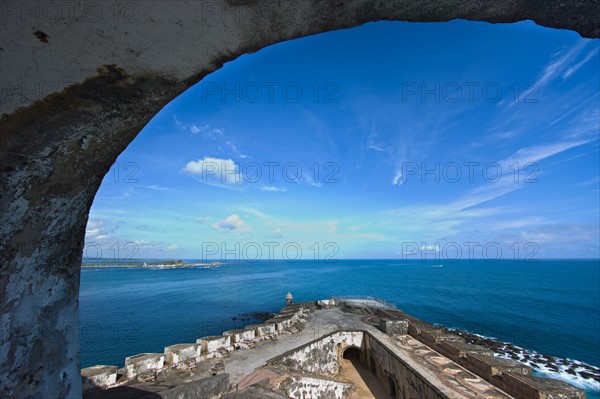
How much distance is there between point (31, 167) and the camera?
193 centimetres

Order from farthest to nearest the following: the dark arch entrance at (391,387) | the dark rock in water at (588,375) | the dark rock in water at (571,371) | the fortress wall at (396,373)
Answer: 1. the dark rock in water at (571,371)
2. the dark rock in water at (588,375)
3. the dark arch entrance at (391,387)
4. the fortress wall at (396,373)

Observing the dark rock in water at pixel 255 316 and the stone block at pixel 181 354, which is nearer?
the stone block at pixel 181 354

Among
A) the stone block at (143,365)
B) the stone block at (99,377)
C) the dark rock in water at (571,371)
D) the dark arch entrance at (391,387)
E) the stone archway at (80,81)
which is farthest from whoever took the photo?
the dark rock in water at (571,371)

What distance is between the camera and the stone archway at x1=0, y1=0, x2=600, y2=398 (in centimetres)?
171

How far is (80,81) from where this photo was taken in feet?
5.93

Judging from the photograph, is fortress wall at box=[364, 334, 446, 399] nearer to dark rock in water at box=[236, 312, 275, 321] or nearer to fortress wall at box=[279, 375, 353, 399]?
fortress wall at box=[279, 375, 353, 399]

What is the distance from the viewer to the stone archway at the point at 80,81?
171cm

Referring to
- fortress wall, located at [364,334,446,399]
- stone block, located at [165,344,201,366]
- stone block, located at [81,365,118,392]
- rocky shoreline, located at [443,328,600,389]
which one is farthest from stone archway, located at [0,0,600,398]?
rocky shoreline, located at [443,328,600,389]

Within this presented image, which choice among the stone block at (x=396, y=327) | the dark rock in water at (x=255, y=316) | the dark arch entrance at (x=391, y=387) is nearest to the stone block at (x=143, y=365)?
the dark arch entrance at (x=391, y=387)

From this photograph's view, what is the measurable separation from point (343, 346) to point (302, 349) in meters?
4.79

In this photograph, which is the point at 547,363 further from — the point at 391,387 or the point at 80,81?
the point at 80,81

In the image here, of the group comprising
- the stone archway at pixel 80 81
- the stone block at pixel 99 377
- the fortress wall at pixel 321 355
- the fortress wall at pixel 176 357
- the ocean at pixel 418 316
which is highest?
the stone archway at pixel 80 81

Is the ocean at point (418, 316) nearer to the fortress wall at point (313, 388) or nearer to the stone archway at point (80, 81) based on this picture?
the fortress wall at point (313, 388)

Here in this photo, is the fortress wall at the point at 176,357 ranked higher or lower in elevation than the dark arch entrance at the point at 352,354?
higher
